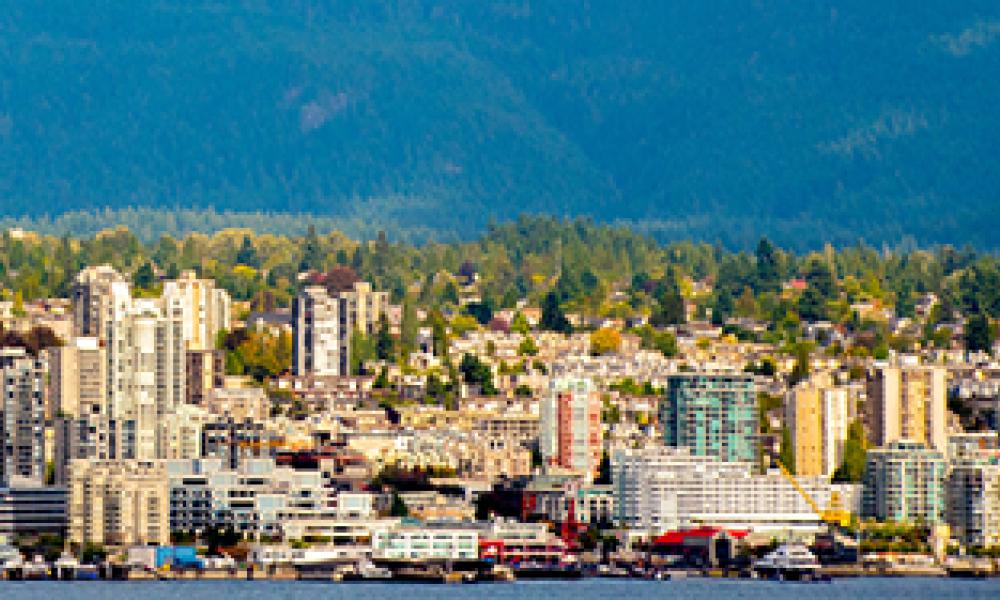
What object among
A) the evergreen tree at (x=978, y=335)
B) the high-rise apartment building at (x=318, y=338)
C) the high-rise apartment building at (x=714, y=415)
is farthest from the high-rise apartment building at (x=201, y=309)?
the evergreen tree at (x=978, y=335)

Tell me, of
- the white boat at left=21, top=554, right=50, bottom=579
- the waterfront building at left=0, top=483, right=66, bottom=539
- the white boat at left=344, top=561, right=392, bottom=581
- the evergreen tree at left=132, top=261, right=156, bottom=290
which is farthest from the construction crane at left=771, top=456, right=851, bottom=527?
the evergreen tree at left=132, top=261, right=156, bottom=290

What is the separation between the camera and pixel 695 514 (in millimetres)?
98375

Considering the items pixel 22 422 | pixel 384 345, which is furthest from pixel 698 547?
pixel 384 345

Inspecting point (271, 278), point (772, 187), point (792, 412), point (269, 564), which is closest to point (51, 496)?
point (269, 564)

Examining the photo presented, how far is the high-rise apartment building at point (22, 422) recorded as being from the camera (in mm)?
102000

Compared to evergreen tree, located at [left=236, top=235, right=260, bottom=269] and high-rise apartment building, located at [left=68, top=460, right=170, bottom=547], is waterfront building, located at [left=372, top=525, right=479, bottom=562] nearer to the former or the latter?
high-rise apartment building, located at [left=68, top=460, right=170, bottom=547]

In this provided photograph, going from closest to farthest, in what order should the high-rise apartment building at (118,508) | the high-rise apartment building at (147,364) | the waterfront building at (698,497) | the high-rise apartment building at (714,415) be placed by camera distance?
1. the high-rise apartment building at (118,508)
2. the waterfront building at (698,497)
3. the high-rise apartment building at (714,415)
4. the high-rise apartment building at (147,364)

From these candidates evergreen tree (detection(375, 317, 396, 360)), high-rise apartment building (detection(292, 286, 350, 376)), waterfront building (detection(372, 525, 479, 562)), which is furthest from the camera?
evergreen tree (detection(375, 317, 396, 360))

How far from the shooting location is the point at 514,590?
3305 inches

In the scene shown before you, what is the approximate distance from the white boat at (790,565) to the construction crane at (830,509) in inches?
308

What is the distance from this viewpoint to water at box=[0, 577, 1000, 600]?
80000 millimetres

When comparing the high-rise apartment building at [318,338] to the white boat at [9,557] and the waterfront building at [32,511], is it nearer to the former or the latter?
the waterfront building at [32,511]

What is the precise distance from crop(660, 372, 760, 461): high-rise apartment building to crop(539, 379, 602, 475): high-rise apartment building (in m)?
2.25

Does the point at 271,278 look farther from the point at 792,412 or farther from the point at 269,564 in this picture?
the point at 269,564
